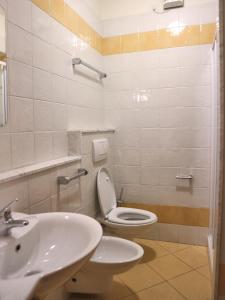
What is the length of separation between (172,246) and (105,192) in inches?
33.7

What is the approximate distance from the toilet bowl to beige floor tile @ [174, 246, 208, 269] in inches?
30.0

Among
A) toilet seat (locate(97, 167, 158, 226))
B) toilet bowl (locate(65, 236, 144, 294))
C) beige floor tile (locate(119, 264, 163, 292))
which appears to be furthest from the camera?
toilet seat (locate(97, 167, 158, 226))

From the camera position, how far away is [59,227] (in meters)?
1.17

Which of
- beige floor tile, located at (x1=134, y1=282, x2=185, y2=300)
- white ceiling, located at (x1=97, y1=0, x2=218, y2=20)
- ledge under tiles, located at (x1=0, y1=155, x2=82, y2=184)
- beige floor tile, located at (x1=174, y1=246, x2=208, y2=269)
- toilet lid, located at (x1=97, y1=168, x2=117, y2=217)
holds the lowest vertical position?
beige floor tile, located at (x1=134, y1=282, x2=185, y2=300)

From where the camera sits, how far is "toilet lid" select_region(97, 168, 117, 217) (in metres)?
2.15

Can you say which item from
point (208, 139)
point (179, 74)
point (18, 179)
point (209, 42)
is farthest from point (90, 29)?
point (18, 179)

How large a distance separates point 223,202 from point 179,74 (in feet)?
4.48

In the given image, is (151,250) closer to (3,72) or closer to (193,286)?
(193,286)

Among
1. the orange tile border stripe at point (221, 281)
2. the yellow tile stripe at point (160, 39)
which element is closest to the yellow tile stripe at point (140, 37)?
the yellow tile stripe at point (160, 39)

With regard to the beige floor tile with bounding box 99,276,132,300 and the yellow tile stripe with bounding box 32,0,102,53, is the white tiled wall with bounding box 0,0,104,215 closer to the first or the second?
the yellow tile stripe with bounding box 32,0,102,53

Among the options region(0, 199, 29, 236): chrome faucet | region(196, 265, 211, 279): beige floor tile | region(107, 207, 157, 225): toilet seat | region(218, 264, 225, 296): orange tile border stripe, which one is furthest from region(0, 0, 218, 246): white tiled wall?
region(218, 264, 225, 296): orange tile border stripe

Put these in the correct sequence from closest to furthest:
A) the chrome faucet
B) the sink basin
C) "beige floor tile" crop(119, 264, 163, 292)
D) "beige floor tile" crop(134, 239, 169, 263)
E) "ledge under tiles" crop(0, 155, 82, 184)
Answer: the sink basin < the chrome faucet < "ledge under tiles" crop(0, 155, 82, 184) < "beige floor tile" crop(119, 264, 163, 292) < "beige floor tile" crop(134, 239, 169, 263)

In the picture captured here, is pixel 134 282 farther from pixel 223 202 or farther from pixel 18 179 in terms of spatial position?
pixel 18 179

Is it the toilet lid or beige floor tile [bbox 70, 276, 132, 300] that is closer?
beige floor tile [bbox 70, 276, 132, 300]
